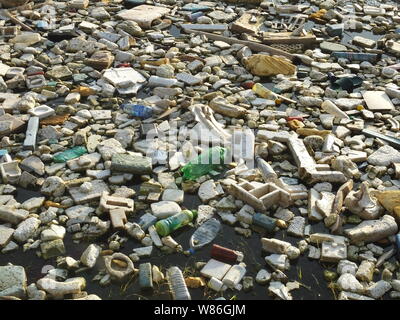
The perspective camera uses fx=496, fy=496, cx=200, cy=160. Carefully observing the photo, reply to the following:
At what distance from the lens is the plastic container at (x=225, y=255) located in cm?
515

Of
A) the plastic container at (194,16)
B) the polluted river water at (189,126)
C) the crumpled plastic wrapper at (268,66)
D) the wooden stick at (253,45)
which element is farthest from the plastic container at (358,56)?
the plastic container at (194,16)

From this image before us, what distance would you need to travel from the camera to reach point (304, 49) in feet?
32.5

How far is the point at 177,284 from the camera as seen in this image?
4.82 meters

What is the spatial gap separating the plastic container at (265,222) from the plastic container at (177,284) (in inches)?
44.6

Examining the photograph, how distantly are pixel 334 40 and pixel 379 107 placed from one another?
280cm

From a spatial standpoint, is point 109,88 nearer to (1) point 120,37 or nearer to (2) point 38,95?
(2) point 38,95

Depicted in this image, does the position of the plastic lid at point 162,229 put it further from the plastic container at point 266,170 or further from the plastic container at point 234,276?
the plastic container at point 266,170

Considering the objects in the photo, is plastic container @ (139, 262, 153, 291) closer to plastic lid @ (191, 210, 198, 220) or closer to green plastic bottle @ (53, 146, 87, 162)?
plastic lid @ (191, 210, 198, 220)

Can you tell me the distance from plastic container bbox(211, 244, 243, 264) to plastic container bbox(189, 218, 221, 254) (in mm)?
209

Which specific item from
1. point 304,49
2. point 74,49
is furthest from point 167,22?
point 304,49

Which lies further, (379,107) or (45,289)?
(379,107)

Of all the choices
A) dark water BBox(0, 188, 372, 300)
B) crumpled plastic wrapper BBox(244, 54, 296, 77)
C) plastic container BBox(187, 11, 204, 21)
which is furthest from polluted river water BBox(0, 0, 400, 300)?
plastic container BBox(187, 11, 204, 21)

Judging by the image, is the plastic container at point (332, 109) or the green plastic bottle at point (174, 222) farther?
the plastic container at point (332, 109)

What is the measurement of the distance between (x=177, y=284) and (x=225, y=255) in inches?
24.6
